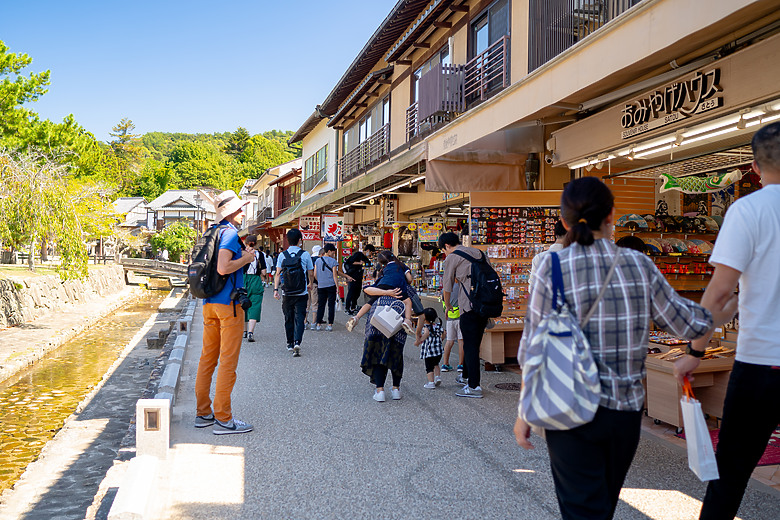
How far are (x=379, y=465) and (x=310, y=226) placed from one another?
1675cm

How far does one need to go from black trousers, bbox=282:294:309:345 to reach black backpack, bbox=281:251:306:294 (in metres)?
0.14


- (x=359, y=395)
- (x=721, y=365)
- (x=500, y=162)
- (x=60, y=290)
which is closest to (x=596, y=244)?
(x=721, y=365)

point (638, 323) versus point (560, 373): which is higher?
point (638, 323)

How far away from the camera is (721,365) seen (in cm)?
530

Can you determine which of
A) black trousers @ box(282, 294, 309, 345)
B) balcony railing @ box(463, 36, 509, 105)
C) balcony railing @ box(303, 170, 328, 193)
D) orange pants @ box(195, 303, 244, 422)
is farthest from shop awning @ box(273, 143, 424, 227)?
balcony railing @ box(303, 170, 328, 193)

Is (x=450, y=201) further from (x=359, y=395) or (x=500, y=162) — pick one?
(x=359, y=395)

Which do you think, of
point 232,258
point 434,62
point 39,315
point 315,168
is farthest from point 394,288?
point 315,168

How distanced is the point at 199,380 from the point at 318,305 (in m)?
7.46

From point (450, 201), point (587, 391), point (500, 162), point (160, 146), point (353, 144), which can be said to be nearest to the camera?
point (587, 391)

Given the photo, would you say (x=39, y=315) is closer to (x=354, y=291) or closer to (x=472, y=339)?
(x=354, y=291)

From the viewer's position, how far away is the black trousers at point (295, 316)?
984 cm

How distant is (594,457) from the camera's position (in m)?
2.32

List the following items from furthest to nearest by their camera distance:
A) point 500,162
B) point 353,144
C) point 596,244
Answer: point 353,144
point 500,162
point 596,244

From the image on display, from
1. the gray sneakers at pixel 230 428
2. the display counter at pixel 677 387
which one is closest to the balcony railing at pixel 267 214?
the gray sneakers at pixel 230 428
